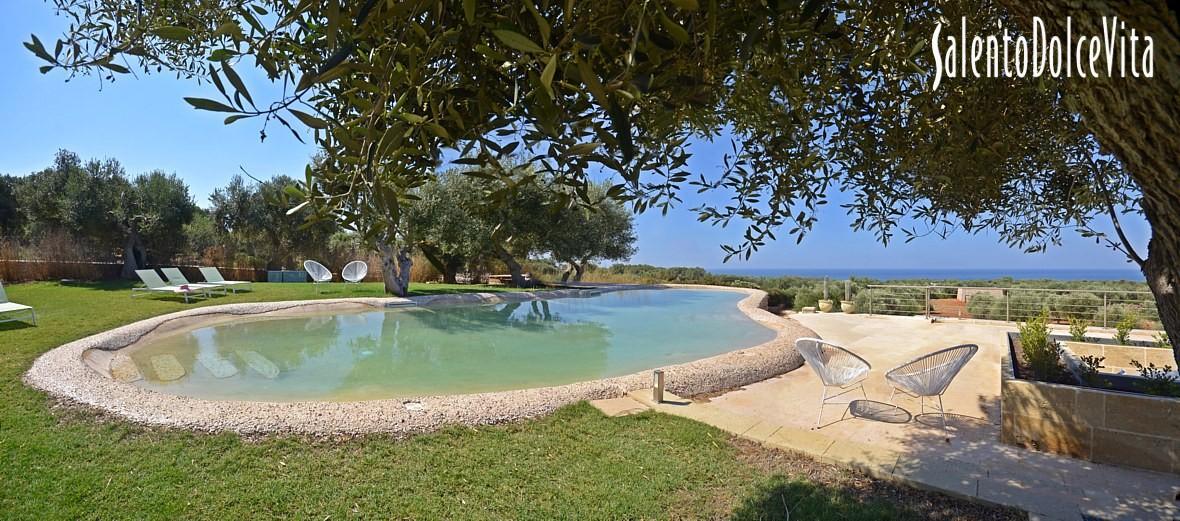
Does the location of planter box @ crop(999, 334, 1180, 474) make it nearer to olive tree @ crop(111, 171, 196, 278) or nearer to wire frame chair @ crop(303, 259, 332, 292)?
wire frame chair @ crop(303, 259, 332, 292)

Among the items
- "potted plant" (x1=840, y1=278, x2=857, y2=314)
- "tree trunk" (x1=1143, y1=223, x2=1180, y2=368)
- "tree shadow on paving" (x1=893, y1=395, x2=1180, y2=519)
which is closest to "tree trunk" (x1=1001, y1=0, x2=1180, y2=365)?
"tree trunk" (x1=1143, y1=223, x2=1180, y2=368)

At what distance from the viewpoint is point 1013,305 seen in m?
12.3

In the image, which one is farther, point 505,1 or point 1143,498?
point 1143,498

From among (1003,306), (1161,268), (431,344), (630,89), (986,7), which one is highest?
(986,7)

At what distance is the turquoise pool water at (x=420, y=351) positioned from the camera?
267 inches

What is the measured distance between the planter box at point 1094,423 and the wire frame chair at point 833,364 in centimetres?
113

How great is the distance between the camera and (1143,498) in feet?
10.1

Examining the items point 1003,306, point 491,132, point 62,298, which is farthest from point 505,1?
point 62,298

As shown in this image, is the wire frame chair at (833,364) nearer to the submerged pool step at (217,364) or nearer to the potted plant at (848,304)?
the submerged pool step at (217,364)

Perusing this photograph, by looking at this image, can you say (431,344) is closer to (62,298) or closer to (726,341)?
(726,341)

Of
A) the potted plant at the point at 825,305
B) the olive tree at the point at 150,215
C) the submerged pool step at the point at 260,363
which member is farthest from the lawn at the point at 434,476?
the olive tree at the point at 150,215

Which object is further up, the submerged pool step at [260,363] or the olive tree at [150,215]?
the olive tree at [150,215]

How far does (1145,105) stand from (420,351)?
956cm

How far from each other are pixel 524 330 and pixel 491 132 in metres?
10.8
